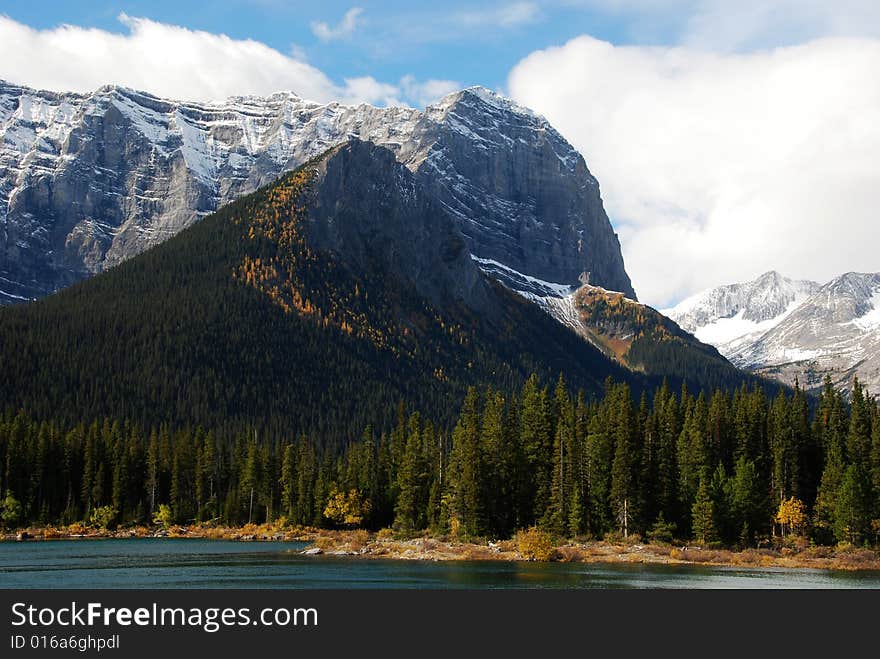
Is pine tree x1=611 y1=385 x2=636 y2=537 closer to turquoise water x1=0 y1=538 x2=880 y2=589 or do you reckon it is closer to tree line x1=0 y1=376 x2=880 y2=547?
tree line x1=0 y1=376 x2=880 y2=547

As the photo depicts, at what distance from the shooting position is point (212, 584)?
83375 millimetres

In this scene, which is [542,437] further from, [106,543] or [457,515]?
[106,543]

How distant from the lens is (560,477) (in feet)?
419

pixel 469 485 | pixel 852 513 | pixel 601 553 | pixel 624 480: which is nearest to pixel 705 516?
pixel 624 480

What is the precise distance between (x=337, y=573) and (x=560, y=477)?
136ft

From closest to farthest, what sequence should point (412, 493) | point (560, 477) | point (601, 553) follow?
point (601, 553) < point (560, 477) < point (412, 493)

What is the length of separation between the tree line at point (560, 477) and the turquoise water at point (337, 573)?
65.2ft

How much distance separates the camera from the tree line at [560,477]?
12244 cm

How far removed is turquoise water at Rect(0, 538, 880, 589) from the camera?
8325 cm

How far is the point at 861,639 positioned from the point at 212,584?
4834cm

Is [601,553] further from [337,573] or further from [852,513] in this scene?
[337,573]

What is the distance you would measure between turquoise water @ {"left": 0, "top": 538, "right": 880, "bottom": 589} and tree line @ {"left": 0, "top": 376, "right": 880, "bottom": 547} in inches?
782

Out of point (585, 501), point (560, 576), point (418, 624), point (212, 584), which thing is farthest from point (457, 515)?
point (418, 624)

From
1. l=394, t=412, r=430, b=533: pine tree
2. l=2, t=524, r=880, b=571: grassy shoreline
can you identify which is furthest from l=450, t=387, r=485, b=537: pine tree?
l=394, t=412, r=430, b=533: pine tree
